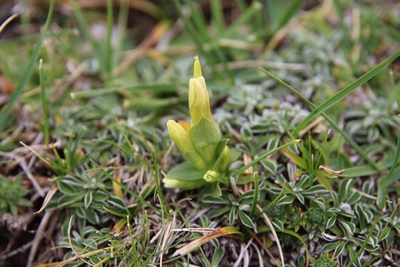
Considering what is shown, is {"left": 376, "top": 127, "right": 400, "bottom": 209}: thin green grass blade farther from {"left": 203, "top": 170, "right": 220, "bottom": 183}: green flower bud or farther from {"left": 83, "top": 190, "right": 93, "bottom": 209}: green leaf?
{"left": 83, "top": 190, "right": 93, "bottom": 209}: green leaf

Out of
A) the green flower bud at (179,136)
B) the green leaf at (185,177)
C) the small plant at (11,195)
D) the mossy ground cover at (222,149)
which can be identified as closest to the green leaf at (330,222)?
the mossy ground cover at (222,149)

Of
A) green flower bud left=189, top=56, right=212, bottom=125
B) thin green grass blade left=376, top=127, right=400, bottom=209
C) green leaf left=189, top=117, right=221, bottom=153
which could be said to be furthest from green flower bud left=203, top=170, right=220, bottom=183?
thin green grass blade left=376, top=127, right=400, bottom=209

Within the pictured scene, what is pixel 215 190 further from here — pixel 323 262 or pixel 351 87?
pixel 351 87

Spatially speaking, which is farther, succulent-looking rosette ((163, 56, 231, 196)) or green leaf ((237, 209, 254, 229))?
green leaf ((237, 209, 254, 229))

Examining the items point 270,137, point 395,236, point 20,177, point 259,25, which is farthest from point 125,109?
point 395,236

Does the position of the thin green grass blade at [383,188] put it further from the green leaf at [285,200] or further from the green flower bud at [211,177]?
the green flower bud at [211,177]

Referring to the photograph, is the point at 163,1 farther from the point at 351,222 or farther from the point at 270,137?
the point at 351,222
